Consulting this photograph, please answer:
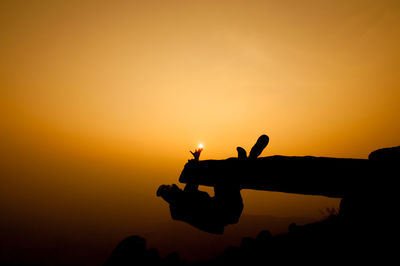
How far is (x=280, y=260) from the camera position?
2779 millimetres

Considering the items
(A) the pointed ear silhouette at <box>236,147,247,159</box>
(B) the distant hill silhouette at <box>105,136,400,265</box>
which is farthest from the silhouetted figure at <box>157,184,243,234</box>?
(A) the pointed ear silhouette at <box>236,147,247,159</box>

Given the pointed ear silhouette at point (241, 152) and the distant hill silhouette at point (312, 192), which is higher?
the pointed ear silhouette at point (241, 152)

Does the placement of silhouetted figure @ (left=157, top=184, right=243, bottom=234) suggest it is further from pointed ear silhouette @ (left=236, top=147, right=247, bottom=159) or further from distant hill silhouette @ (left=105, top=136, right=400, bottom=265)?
pointed ear silhouette @ (left=236, top=147, right=247, bottom=159)

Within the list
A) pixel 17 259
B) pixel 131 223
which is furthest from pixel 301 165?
pixel 131 223

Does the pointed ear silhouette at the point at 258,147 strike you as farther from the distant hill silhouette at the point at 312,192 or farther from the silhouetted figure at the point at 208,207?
the silhouetted figure at the point at 208,207

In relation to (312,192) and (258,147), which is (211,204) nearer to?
(258,147)

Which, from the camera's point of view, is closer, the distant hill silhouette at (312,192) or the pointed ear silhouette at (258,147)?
the distant hill silhouette at (312,192)

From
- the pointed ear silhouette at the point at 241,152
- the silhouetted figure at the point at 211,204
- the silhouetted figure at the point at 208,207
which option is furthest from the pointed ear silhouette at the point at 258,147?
the silhouetted figure at the point at 208,207

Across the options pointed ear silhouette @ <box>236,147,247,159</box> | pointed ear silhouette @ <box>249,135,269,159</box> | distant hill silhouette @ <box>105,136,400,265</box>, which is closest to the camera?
distant hill silhouette @ <box>105,136,400,265</box>

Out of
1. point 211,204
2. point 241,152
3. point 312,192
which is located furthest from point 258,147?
point 211,204

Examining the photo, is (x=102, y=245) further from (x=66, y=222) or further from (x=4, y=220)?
(x=4, y=220)

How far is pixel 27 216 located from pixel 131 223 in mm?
88086

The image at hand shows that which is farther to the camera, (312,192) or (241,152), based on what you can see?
(241,152)

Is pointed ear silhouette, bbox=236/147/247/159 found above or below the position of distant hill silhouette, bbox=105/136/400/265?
above
